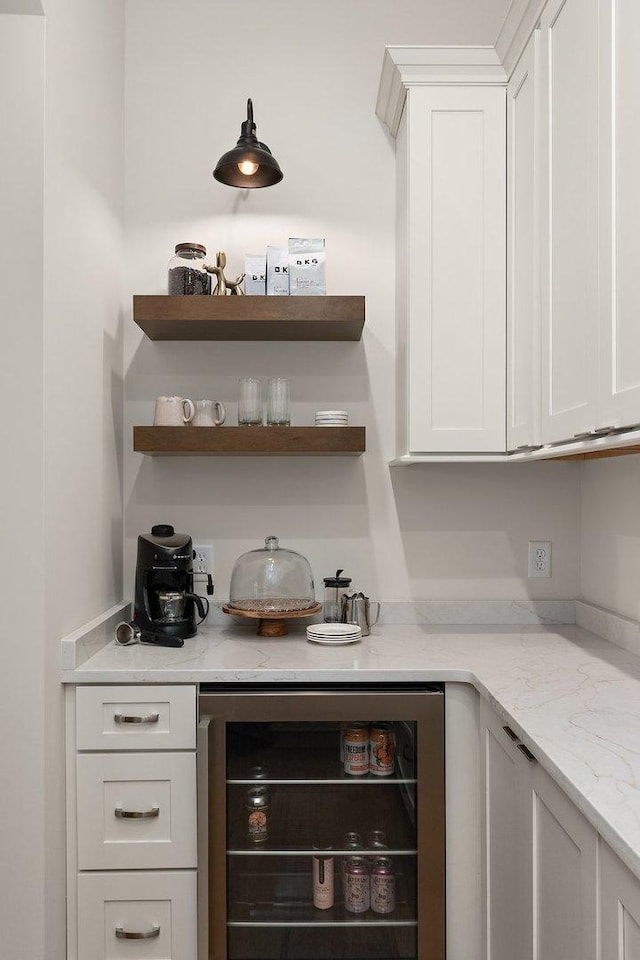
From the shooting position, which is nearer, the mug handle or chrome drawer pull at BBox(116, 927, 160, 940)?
chrome drawer pull at BBox(116, 927, 160, 940)

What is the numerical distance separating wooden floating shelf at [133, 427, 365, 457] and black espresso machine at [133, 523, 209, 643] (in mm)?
245

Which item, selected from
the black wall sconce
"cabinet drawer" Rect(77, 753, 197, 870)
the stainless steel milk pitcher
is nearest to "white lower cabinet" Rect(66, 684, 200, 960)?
"cabinet drawer" Rect(77, 753, 197, 870)

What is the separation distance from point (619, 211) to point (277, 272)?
1121 mm

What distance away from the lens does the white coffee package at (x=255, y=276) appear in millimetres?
2293

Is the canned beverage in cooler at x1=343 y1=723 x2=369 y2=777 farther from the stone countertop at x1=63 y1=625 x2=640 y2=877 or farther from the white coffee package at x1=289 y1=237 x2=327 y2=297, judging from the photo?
the white coffee package at x1=289 y1=237 x2=327 y2=297

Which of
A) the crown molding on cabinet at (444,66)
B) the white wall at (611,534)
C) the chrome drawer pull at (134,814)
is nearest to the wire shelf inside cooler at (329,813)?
the chrome drawer pull at (134,814)

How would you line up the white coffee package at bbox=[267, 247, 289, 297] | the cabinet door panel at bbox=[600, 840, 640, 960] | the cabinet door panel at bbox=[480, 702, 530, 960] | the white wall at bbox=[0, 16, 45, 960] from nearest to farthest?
the cabinet door panel at bbox=[600, 840, 640, 960] < the cabinet door panel at bbox=[480, 702, 530, 960] < the white wall at bbox=[0, 16, 45, 960] < the white coffee package at bbox=[267, 247, 289, 297]

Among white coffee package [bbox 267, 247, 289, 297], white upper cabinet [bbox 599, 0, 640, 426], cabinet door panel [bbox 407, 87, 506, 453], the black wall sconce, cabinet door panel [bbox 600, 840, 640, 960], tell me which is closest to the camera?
cabinet door panel [bbox 600, 840, 640, 960]

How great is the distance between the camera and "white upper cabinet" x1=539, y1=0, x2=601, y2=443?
154cm

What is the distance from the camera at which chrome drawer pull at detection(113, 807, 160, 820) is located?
1.85 metres

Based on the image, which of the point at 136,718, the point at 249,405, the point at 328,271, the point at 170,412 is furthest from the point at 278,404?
the point at 136,718

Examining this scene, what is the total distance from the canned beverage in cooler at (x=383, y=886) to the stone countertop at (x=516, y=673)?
18.8 inches

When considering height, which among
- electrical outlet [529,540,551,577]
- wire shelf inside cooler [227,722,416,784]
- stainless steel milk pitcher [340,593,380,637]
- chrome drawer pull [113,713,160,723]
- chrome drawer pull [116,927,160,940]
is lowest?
chrome drawer pull [116,927,160,940]

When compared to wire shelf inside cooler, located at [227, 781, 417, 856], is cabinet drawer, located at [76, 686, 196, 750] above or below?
above
